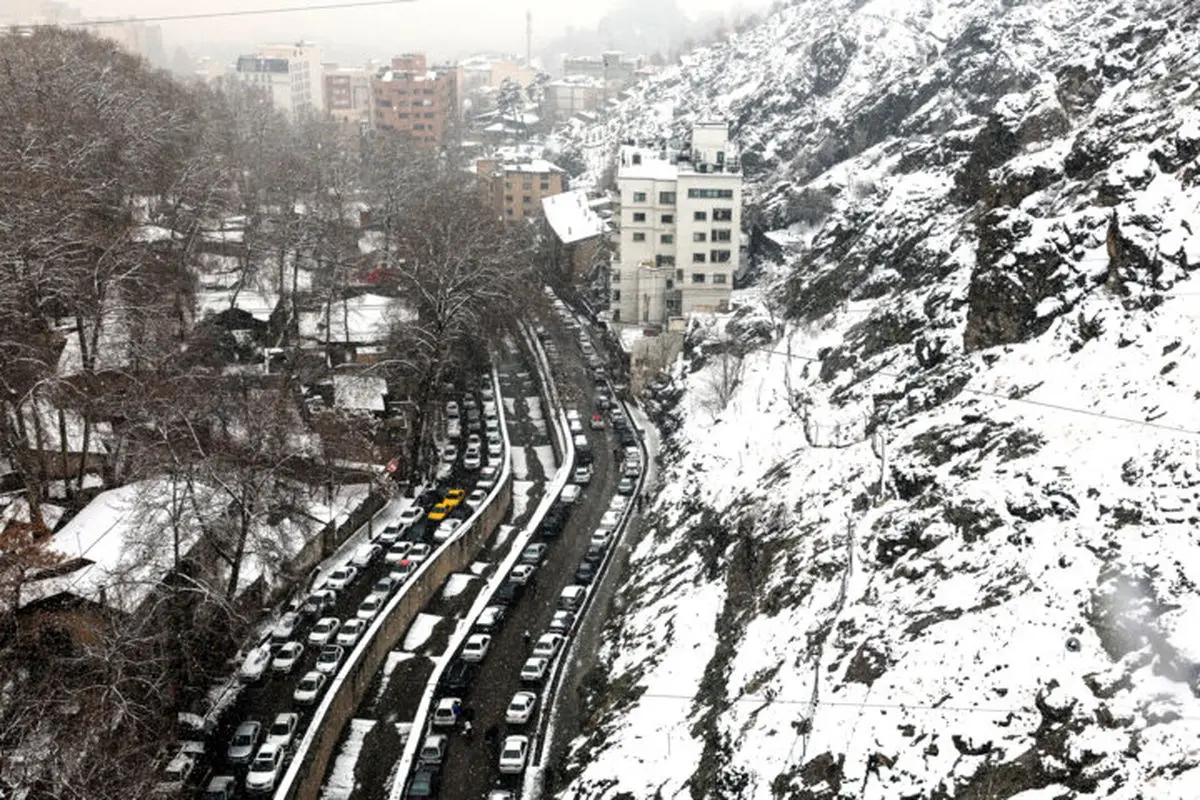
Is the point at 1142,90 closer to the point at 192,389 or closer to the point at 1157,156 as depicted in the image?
the point at 1157,156

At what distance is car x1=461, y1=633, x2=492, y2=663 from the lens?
21.5 m

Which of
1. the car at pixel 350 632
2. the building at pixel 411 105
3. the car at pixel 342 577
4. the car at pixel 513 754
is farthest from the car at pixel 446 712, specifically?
the building at pixel 411 105

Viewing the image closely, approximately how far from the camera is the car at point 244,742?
18.1m

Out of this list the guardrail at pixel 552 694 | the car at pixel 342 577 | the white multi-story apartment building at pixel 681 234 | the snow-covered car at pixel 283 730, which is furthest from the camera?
the white multi-story apartment building at pixel 681 234

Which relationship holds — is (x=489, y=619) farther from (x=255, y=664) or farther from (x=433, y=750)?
(x=255, y=664)

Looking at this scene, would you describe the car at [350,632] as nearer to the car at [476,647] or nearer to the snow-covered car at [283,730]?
the car at [476,647]

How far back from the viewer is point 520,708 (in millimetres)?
19516

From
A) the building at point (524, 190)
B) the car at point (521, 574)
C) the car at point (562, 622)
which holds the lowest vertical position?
the car at point (562, 622)

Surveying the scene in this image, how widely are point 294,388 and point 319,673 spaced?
11.9m

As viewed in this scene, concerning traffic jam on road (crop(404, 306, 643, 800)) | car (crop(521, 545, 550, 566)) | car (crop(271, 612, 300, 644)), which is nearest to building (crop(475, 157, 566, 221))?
traffic jam on road (crop(404, 306, 643, 800))

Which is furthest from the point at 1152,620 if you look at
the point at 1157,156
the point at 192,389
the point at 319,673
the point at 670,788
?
the point at 192,389

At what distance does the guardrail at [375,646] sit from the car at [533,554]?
139 centimetres

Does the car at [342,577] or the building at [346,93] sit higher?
the building at [346,93]

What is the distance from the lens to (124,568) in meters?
19.6
